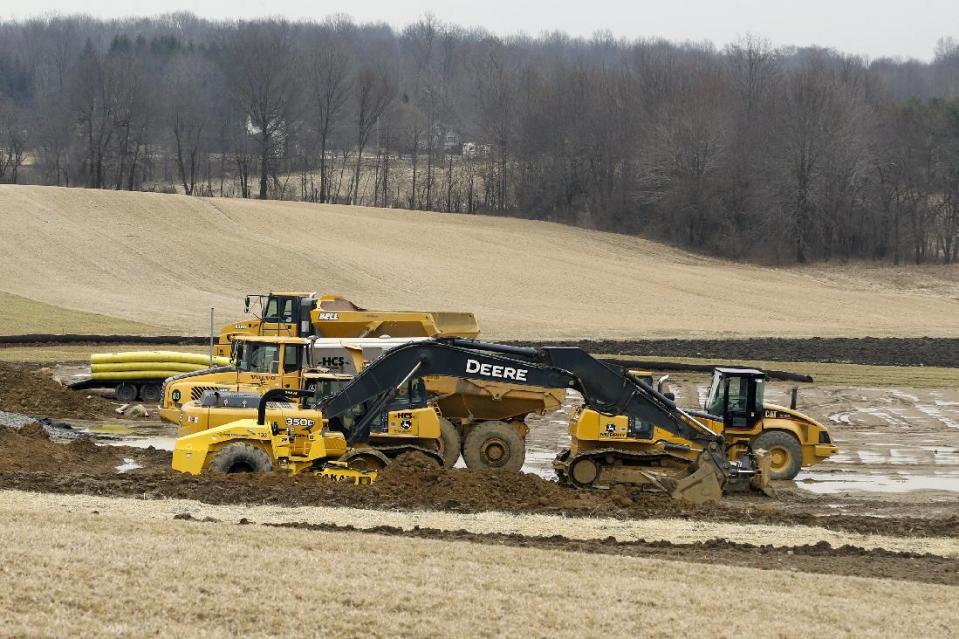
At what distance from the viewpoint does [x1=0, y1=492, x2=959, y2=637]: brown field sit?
39.0ft

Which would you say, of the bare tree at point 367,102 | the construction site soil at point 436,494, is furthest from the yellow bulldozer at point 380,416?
the bare tree at point 367,102

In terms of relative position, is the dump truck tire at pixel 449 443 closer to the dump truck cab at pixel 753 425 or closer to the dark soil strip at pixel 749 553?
the dump truck cab at pixel 753 425

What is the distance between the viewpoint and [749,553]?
17578 mm

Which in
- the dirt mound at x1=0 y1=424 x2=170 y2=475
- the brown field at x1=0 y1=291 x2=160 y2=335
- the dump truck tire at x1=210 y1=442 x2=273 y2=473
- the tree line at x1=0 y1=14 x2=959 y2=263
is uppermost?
the tree line at x1=0 y1=14 x2=959 y2=263

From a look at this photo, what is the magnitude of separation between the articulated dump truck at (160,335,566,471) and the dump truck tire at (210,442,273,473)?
2164mm

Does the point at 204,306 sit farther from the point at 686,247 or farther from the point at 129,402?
the point at 686,247

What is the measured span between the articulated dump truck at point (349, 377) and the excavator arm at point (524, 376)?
0.46 metres

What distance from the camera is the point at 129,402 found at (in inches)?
1393

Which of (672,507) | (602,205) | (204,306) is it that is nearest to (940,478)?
(672,507)

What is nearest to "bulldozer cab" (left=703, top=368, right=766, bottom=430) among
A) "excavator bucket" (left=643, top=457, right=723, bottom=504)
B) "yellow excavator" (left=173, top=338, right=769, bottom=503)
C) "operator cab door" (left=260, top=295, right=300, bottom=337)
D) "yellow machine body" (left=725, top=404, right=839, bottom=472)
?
"yellow machine body" (left=725, top=404, right=839, bottom=472)

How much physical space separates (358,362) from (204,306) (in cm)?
3188

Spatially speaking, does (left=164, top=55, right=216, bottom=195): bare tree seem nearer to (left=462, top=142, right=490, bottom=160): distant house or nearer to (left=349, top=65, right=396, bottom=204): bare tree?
(left=349, top=65, right=396, bottom=204): bare tree

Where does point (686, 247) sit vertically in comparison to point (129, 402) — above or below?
above

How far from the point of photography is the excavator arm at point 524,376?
2298 centimetres
